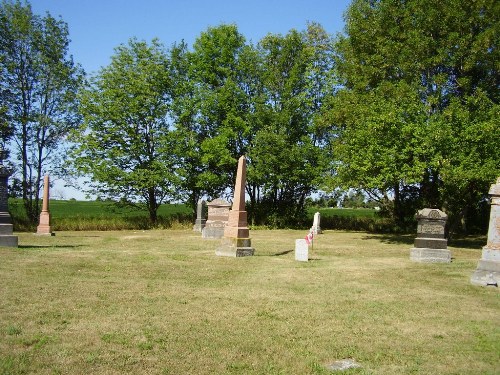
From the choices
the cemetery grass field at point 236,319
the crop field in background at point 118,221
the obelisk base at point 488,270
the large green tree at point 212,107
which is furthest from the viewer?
the large green tree at point 212,107

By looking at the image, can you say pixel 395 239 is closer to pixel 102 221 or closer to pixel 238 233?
pixel 238 233

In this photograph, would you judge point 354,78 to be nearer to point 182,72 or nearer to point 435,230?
point 435,230

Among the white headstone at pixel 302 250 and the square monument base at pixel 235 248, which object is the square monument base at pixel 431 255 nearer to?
the white headstone at pixel 302 250

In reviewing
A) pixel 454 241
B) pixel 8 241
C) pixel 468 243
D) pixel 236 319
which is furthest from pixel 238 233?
pixel 454 241

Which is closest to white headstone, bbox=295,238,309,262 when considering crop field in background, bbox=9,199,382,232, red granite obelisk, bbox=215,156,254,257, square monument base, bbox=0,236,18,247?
red granite obelisk, bbox=215,156,254,257

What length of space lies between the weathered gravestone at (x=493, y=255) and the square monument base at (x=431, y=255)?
13.8 ft

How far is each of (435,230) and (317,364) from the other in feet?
37.4

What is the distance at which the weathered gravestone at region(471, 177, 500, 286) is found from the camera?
10.2m

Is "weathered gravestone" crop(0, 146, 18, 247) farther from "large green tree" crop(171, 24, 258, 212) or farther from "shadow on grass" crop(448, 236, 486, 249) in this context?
"shadow on grass" crop(448, 236, 486, 249)

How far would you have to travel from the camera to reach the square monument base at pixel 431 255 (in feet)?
48.3

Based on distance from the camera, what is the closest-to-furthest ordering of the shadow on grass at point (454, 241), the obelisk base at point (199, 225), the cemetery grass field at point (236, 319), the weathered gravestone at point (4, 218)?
→ the cemetery grass field at point (236, 319) < the weathered gravestone at point (4, 218) < the shadow on grass at point (454, 241) < the obelisk base at point (199, 225)

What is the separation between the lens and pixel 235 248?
14.3 m

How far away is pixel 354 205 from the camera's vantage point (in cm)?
7500

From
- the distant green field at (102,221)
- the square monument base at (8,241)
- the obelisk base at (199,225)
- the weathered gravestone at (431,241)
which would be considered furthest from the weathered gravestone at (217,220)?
the distant green field at (102,221)
